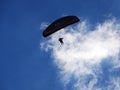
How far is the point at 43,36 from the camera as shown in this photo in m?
84.2

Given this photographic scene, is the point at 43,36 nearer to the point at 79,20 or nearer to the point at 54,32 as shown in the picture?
the point at 54,32

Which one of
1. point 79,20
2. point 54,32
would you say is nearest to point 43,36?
point 54,32

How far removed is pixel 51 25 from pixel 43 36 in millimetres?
2788

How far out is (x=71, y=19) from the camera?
8356 centimetres

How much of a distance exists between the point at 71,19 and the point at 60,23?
2317 mm

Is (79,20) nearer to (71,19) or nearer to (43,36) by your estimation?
(71,19)

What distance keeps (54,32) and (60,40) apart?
6.13ft

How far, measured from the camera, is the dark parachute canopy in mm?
82713

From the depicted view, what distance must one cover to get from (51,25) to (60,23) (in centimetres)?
171

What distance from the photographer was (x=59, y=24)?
82750mm

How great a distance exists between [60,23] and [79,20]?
3634mm

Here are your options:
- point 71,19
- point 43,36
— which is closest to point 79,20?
point 71,19

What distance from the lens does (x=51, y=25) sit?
8300 centimetres

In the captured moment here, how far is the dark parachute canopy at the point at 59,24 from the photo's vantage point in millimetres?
82713
